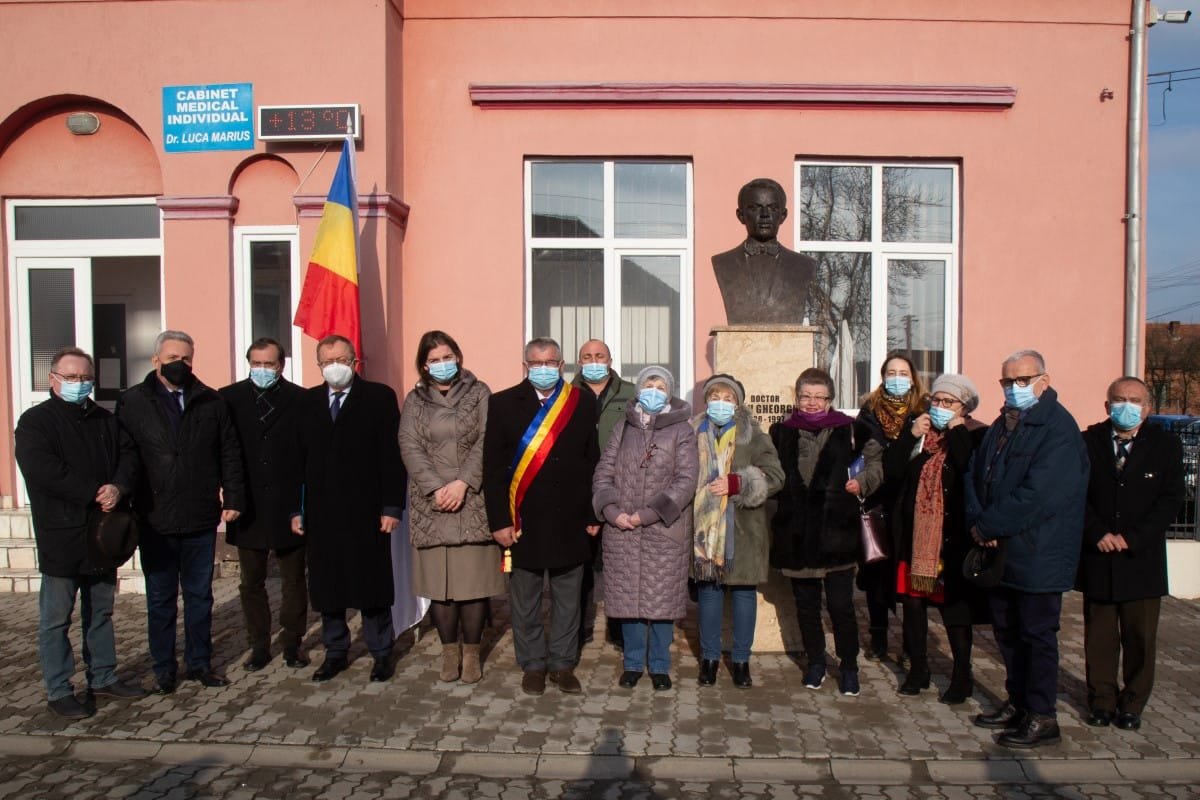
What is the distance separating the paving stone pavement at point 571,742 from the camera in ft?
13.4

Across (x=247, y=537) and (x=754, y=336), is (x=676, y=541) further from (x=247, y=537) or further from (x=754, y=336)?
(x=247, y=537)

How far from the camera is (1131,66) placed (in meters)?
8.56

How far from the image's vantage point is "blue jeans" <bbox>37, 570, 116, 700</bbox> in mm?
4793

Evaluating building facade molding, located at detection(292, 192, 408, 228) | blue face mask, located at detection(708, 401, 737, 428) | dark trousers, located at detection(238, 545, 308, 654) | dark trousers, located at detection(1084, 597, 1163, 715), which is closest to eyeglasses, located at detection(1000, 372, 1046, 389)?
dark trousers, located at detection(1084, 597, 1163, 715)

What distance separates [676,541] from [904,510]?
122 centimetres

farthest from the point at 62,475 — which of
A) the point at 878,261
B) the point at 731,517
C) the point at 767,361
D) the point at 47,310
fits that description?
the point at 878,261

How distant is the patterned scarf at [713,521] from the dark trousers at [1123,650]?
1851mm

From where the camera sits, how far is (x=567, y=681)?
17.0ft

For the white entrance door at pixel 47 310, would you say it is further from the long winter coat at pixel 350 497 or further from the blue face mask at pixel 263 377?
the long winter coat at pixel 350 497

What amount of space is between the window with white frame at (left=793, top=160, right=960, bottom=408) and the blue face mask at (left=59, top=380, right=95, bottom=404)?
20.4 ft

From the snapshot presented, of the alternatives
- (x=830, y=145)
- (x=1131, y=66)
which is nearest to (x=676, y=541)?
(x=830, y=145)

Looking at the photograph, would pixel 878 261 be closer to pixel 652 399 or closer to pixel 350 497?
pixel 652 399

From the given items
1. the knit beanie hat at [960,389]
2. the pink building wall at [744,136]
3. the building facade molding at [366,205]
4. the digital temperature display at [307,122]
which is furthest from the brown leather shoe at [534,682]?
the digital temperature display at [307,122]

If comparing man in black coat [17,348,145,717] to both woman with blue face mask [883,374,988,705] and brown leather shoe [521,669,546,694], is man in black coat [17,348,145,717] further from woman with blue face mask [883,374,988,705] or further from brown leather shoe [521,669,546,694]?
woman with blue face mask [883,374,988,705]
